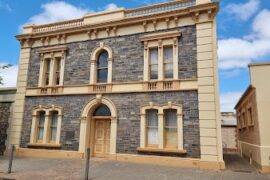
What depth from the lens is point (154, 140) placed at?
478 inches

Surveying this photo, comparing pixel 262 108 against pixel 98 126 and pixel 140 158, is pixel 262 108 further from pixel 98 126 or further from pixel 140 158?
pixel 98 126

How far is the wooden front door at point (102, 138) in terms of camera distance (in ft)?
43.9

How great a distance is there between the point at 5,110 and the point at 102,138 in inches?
283

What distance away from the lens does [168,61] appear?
12.7m

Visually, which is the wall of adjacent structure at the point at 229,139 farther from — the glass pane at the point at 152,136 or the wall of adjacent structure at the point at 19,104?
the wall of adjacent structure at the point at 19,104

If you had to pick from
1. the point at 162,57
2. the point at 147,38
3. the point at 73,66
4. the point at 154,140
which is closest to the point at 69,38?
the point at 73,66

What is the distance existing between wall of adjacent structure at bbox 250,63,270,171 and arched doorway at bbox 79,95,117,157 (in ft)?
23.3

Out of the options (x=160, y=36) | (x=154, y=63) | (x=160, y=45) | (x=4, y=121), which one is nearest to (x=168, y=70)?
(x=154, y=63)

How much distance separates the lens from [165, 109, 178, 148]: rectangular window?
11781 millimetres

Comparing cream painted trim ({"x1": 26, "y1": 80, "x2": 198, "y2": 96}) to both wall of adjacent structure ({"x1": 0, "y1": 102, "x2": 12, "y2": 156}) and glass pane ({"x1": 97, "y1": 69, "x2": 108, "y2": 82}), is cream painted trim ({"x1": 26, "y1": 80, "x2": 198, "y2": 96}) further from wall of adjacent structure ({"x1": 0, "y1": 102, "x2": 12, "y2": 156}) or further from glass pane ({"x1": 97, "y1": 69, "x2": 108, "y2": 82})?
wall of adjacent structure ({"x1": 0, "y1": 102, "x2": 12, "y2": 156})

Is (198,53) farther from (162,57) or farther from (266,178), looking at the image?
(266,178)

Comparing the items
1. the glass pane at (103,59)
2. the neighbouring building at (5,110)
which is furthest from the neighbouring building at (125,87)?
the neighbouring building at (5,110)

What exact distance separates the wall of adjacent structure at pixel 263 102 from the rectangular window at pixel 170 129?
3835 millimetres

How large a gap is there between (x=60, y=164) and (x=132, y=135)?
383cm
